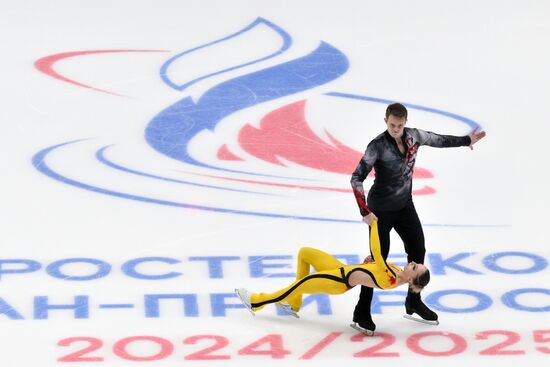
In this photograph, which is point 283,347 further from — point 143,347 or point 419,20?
point 419,20

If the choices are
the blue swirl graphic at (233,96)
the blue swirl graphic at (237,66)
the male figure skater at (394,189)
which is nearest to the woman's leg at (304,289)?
the male figure skater at (394,189)

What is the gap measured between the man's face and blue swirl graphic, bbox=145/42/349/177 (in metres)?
3.42

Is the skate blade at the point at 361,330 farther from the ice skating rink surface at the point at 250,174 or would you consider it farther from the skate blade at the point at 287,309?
the skate blade at the point at 287,309

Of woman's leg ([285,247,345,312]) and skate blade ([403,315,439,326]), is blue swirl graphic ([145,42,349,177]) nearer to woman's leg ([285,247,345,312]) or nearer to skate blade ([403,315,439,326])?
→ woman's leg ([285,247,345,312])

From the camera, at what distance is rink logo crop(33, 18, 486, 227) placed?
14.1 m

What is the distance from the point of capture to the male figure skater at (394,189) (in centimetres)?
1137

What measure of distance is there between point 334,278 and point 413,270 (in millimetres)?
575

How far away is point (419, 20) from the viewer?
1825cm

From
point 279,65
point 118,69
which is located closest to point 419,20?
point 279,65

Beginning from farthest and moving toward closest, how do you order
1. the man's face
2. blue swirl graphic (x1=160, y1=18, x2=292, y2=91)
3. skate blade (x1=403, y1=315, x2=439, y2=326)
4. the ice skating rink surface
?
blue swirl graphic (x1=160, y1=18, x2=292, y2=91) < skate blade (x1=403, y1=315, x2=439, y2=326) < the ice skating rink surface < the man's face

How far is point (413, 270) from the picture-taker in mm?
11375

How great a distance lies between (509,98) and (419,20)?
2275 millimetres

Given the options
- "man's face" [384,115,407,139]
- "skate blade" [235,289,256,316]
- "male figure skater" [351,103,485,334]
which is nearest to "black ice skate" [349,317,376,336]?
"male figure skater" [351,103,485,334]

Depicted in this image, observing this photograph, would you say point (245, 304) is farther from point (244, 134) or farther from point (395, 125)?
point (244, 134)
